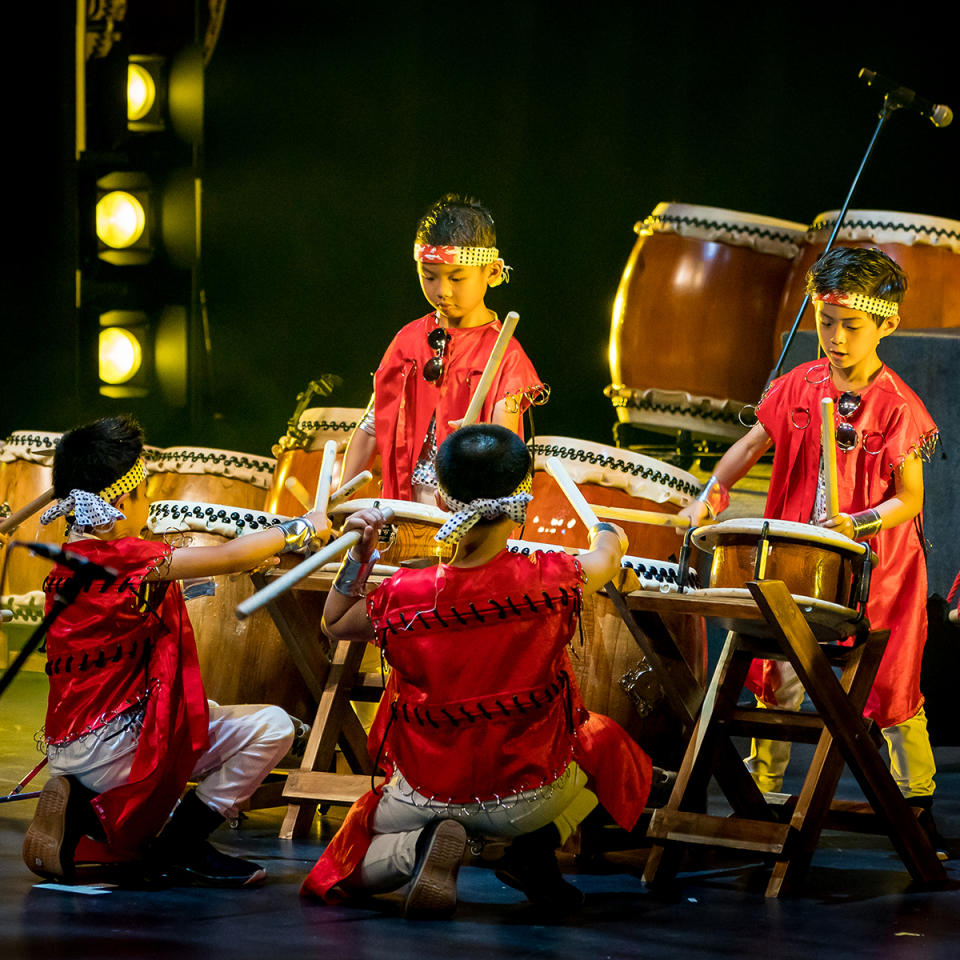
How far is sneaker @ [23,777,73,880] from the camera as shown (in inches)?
114

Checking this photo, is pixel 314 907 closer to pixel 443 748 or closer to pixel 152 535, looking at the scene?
pixel 443 748

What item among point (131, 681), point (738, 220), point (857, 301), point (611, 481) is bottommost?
point (131, 681)

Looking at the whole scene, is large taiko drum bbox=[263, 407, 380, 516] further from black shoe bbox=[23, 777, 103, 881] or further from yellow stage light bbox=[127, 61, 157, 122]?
black shoe bbox=[23, 777, 103, 881]

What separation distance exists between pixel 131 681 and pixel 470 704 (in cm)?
65

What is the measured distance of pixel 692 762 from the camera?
3.21 m

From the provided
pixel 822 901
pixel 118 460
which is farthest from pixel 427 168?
pixel 822 901

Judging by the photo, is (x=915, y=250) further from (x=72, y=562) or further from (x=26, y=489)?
(x=72, y=562)

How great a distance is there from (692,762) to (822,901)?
359 mm

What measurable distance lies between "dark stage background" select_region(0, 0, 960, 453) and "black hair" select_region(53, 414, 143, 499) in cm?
346

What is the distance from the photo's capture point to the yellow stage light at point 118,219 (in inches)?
246

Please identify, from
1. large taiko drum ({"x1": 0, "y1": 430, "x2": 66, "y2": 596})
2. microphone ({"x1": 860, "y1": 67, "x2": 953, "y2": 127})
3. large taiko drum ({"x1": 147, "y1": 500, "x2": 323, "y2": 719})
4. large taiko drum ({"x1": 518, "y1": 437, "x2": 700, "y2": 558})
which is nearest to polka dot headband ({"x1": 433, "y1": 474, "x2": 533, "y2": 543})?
large taiko drum ({"x1": 147, "y1": 500, "x2": 323, "y2": 719})

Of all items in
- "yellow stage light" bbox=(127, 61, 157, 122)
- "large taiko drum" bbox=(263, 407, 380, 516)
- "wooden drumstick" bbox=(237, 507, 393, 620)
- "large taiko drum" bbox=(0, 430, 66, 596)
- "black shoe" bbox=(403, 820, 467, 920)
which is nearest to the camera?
"wooden drumstick" bbox=(237, 507, 393, 620)

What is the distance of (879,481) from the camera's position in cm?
364

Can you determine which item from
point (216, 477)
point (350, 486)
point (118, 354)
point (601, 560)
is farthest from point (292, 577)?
point (118, 354)
